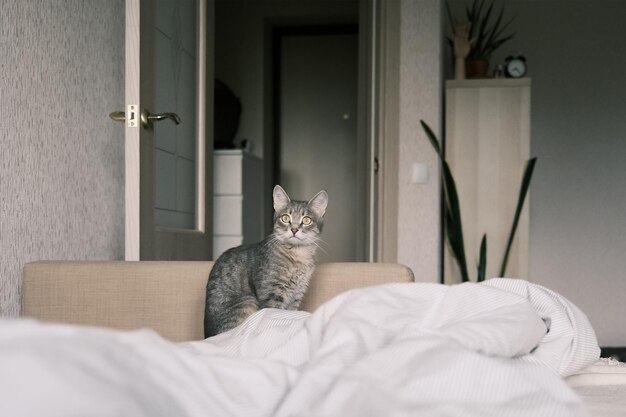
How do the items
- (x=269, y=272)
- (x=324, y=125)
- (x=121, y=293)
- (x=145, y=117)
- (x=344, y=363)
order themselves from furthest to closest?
(x=324, y=125) → (x=145, y=117) → (x=269, y=272) → (x=121, y=293) → (x=344, y=363)

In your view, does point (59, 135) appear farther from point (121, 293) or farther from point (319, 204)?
point (319, 204)

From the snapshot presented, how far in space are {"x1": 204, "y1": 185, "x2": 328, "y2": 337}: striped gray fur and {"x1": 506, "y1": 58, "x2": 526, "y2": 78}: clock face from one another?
2.05 metres

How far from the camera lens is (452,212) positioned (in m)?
3.35

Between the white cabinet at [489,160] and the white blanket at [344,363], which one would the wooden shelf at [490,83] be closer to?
the white cabinet at [489,160]

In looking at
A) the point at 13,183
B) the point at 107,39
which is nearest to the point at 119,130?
the point at 107,39

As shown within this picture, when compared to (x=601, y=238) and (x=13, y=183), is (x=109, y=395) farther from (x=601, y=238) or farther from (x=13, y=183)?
(x=601, y=238)

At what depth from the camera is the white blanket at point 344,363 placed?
601 millimetres

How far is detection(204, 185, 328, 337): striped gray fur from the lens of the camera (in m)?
1.81

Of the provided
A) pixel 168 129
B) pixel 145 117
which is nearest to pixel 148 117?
pixel 145 117

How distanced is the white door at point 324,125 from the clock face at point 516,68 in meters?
2.17

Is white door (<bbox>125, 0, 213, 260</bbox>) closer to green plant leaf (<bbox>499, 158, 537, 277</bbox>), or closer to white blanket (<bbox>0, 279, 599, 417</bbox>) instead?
white blanket (<bbox>0, 279, 599, 417</bbox>)

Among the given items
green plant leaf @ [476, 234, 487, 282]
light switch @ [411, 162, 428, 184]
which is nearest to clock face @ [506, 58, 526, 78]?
light switch @ [411, 162, 428, 184]

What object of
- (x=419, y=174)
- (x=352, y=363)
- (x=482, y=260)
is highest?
(x=419, y=174)

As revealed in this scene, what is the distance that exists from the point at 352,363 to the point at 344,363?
10 mm
